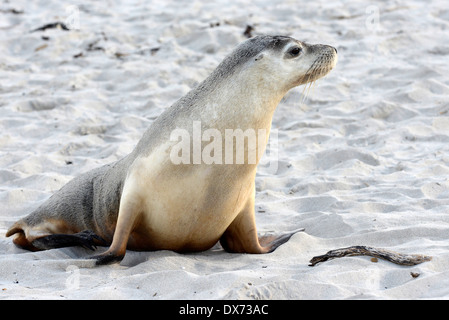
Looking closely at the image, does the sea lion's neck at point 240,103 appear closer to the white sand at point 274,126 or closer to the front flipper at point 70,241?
the white sand at point 274,126

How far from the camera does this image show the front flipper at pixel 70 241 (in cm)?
399

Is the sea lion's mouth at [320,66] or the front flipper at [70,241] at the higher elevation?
the sea lion's mouth at [320,66]

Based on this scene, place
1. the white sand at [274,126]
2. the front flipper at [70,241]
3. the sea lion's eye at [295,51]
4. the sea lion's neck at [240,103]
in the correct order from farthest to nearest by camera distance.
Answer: the front flipper at [70,241]
the sea lion's eye at [295,51]
the sea lion's neck at [240,103]
the white sand at [274,126]

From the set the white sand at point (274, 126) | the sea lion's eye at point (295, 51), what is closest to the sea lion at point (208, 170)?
the sea lion's eye at point (295, 51)

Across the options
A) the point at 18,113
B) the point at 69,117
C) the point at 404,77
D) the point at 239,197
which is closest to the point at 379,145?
the point at 404,77

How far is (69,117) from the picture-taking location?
727 cm

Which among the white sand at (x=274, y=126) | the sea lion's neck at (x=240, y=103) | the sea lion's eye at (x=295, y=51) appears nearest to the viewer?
the white sand at (x=274, y=126)

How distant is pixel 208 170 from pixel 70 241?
1.05 metres

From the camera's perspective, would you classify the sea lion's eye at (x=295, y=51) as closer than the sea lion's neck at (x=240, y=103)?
No

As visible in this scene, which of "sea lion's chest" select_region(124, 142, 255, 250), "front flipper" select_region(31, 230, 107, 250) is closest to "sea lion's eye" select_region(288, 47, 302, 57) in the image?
"sea lion's chest" select_region(124, 142, 255, 250)

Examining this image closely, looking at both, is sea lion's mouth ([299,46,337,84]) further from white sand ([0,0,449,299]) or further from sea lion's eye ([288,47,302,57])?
white sand ([0,0,449,299])

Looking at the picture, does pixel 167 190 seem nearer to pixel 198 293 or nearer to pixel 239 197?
pixel 239 197

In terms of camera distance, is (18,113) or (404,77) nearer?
(18,113)

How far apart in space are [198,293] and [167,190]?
815mm
